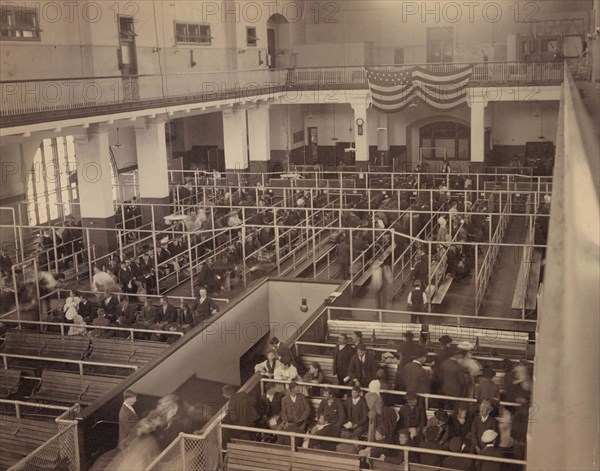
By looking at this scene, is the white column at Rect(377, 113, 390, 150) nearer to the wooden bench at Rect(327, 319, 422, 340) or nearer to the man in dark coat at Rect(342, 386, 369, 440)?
the wooden bench at Rect(327, 319, 422, 340)

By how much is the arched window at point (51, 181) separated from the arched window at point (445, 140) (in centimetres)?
1811

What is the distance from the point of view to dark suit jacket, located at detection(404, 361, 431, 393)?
400 inches

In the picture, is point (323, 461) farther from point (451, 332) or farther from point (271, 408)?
point (451, 332)

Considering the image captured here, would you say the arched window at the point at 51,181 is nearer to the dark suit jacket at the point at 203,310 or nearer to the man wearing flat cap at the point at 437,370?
the dark suit jacket at the point at 203,310

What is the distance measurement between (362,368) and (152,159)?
1536 centimetres

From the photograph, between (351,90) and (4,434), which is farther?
(351,90)

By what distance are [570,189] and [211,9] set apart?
97.1 ft

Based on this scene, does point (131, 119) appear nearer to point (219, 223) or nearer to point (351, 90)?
point (219, 223)

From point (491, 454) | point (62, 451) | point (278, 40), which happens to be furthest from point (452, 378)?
point (278, 40)

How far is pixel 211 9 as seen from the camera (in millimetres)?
30172

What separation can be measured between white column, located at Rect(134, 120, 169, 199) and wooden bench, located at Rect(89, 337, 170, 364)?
38.6ft

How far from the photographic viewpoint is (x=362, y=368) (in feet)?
36.3

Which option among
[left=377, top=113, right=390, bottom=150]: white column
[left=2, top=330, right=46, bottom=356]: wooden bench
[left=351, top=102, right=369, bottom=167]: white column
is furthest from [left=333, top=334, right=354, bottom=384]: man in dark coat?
[left=377, top=113, right=390, bottom=150]: white column

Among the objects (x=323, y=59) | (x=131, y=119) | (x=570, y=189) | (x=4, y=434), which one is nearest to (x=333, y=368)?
(x=4, y=434)
